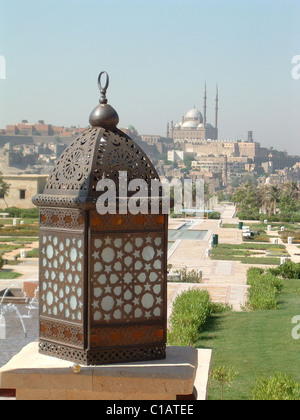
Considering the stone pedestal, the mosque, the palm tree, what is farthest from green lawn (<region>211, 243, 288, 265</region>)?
the mosque

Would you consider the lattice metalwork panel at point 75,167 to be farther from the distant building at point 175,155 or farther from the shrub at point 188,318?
the distant building at point 175,155

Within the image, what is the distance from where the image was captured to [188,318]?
7094 mm

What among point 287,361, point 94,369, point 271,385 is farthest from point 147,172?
point 287,361

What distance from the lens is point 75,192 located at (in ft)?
8.11

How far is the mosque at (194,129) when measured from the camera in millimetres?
118044

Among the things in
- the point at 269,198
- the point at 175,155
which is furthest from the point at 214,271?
the point at 175,155

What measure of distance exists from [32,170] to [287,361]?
76576 millimetres

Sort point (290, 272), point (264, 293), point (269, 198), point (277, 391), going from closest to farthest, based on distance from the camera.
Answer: point (277, 391) < point (264, 293) < point (290, 272) < point (269, 198)

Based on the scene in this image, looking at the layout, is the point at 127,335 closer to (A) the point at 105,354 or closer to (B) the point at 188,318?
(A) the point at 105,354

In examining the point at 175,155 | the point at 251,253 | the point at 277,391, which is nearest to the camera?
the point at 277,391

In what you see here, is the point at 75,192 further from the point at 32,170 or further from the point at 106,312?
the point at 32,170

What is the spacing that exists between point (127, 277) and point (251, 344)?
14.1 ft

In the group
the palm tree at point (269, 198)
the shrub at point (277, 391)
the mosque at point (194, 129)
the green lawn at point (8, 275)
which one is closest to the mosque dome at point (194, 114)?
the mosque at point (194, 129)

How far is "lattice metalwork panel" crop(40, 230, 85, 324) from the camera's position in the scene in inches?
96.1
